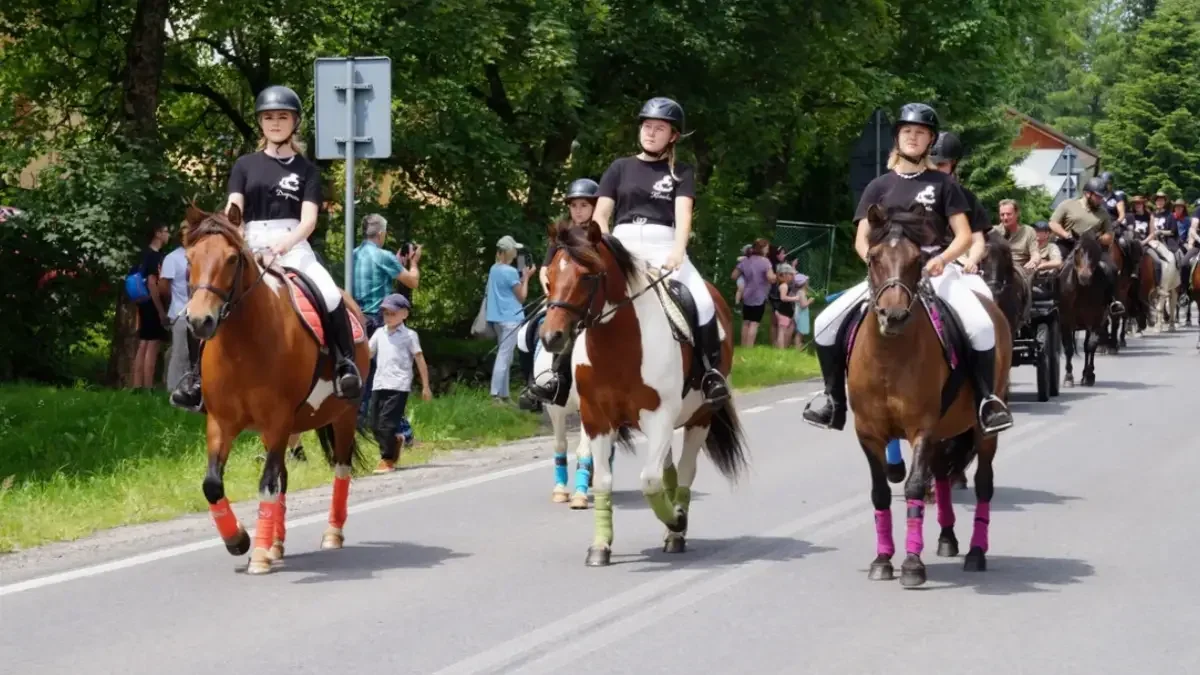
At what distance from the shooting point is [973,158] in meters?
69.6

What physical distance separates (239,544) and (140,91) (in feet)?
Answer: 48.1

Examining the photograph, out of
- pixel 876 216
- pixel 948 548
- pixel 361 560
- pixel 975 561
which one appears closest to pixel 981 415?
pixel 975 561

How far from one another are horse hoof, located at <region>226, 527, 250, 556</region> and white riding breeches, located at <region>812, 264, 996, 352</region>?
3.12 meters

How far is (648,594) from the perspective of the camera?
31.5 feet

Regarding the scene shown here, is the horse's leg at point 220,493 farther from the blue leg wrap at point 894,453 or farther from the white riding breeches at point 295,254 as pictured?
the blue leg wrap at point 894,453

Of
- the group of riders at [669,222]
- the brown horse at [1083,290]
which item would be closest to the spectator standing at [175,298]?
the group of riders at [669,222]

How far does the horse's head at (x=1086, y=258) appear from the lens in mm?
25484

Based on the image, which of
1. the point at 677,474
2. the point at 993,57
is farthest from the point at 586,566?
the point at 993,57

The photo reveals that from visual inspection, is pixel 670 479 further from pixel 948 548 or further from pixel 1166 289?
pixel 1166 289

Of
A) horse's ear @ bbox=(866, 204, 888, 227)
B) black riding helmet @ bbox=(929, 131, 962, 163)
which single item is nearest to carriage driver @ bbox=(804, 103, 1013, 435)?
horse's ear @ bbox=(866, 204, 888, 227)

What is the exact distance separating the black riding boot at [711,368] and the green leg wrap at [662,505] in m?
0.65

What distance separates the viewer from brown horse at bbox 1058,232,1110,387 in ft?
82.6

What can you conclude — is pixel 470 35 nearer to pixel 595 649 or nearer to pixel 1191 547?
pixel 1191 547

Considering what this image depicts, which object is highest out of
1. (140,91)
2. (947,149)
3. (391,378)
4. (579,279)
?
(140,91)
